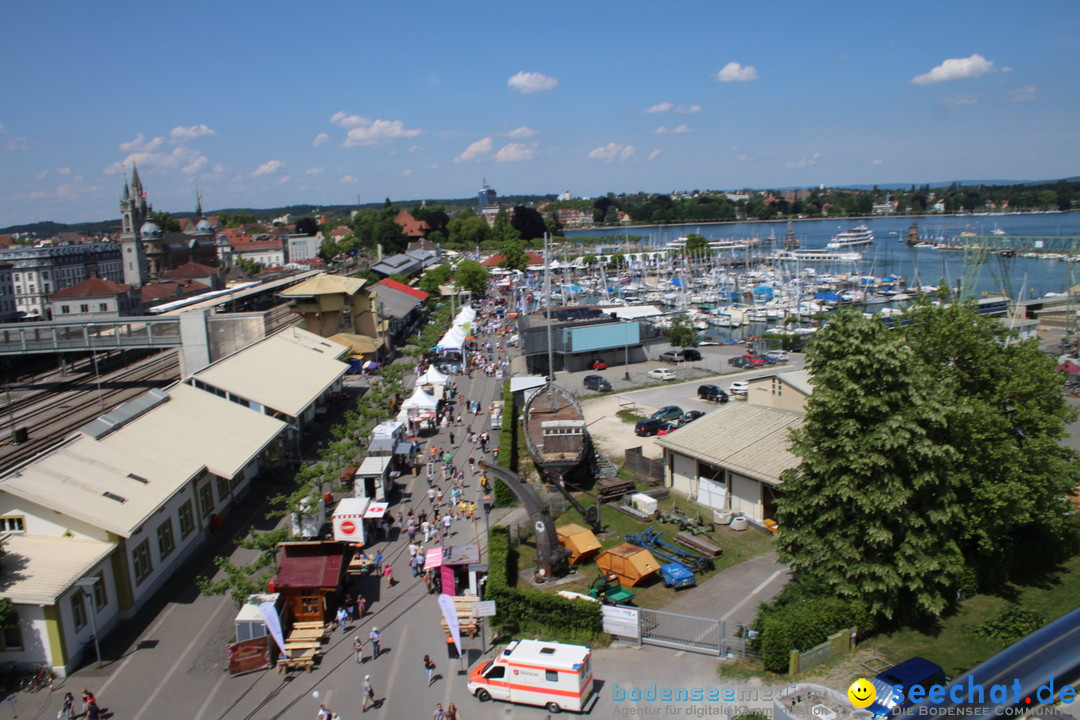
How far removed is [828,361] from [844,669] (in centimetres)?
602

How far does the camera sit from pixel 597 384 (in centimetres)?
3775

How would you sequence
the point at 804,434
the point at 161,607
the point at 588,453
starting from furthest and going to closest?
the point at 588,453
the point at 161,607
the point at 804,434

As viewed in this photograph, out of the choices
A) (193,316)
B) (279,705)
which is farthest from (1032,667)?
(193,316)

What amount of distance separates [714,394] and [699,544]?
626 inches

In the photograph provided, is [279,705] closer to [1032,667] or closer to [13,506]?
[13,506]

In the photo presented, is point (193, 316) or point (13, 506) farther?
point (193, 316)

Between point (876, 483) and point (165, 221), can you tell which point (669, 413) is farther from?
point (165, 221)

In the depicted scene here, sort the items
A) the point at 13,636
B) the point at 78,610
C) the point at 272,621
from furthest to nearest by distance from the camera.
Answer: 1. the point at 78,610
2. the point at 272,621
3. the point at 13,636

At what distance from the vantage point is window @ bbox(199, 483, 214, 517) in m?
21.2

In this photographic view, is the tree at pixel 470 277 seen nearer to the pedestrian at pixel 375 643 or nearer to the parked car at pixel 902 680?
the pedestrian at pixel 375 643

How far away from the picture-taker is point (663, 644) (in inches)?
594

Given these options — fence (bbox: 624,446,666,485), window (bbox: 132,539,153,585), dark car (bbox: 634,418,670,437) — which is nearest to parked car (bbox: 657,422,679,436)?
dark car (bbox: 634,418,670,437)

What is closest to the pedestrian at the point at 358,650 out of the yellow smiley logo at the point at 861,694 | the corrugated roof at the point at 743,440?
the yellow smiley logo at the point at 861,694

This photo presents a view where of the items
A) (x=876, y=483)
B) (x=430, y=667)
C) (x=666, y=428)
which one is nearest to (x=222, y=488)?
(x=430, y=667)
